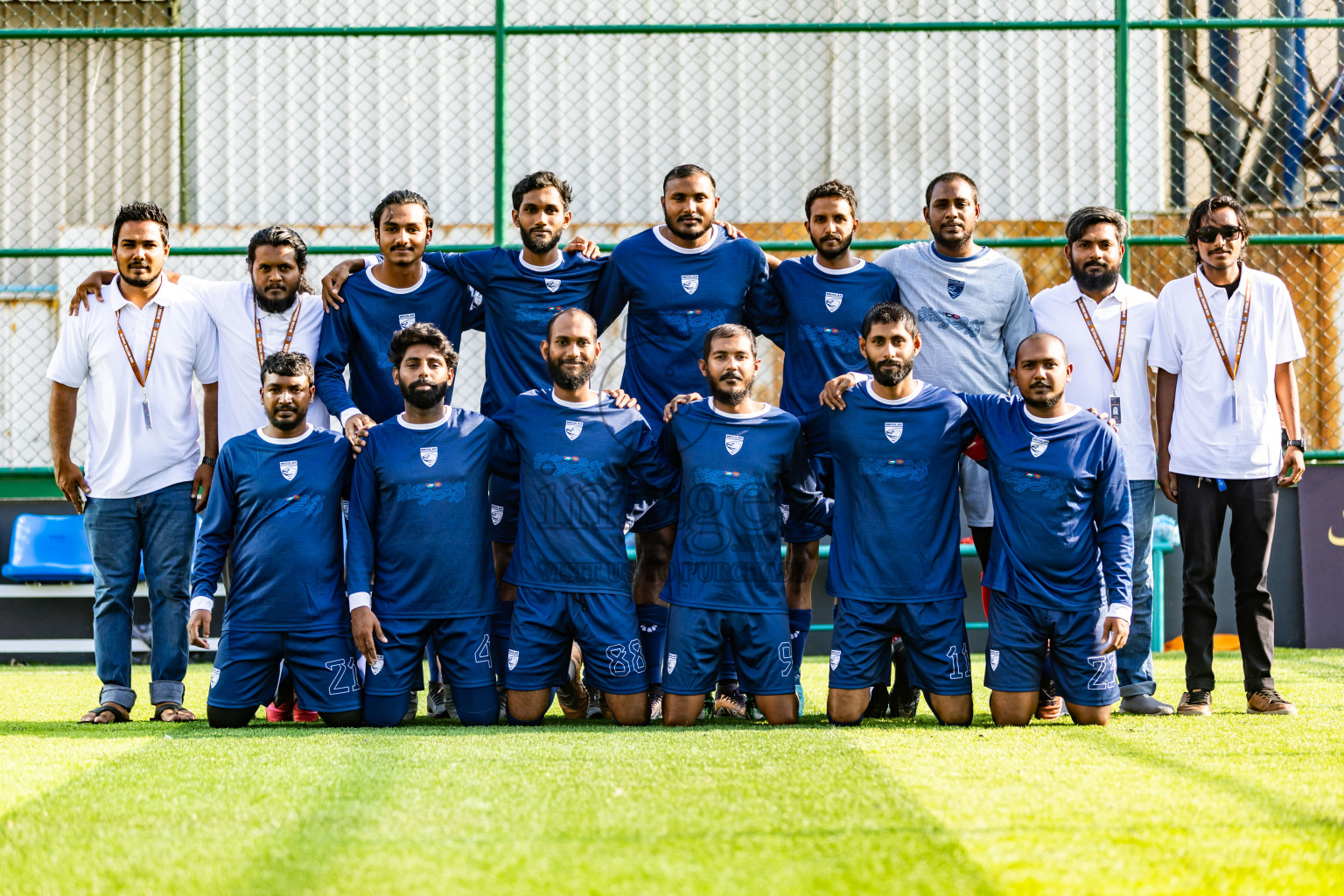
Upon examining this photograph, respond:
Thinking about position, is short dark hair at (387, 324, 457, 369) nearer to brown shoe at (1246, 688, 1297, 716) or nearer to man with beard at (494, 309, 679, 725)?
man with beard at (494, 309, 679, 725)

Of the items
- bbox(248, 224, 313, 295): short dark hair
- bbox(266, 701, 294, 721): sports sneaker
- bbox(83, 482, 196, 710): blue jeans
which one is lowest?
bbox(266, 701, 294, 721): sports sneaker

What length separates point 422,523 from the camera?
176 inches

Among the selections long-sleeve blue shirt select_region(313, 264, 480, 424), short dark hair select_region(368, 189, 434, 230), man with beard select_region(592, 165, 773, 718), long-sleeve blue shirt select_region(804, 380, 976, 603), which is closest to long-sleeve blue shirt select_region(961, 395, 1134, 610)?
long-sleeve blue shirt select_region(804, 380, 976, 603)

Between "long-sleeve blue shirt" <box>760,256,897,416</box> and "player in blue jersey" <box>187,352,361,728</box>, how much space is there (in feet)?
5.83

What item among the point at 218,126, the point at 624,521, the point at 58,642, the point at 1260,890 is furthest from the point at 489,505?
the point at 218,126

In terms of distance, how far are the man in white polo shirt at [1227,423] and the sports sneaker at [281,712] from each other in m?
3.49

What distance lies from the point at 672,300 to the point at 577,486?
2.87 ft

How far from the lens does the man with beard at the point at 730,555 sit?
4379 mm

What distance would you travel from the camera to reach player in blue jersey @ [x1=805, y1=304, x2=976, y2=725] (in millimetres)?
4391

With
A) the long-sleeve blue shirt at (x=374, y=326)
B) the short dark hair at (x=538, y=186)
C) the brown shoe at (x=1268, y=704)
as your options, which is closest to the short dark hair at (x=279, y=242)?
the long-sleeve blue shirt at (x=374, y=326)

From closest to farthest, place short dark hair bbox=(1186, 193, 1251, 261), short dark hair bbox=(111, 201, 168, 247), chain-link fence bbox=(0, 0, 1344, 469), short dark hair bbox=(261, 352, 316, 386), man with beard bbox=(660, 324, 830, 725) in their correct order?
man with beard bbox=(660, 324, 830, 725) < short dark hair bbox=(261, 352, 316, 386) < short dark hair bbox=(1186, 193, 1251, 261) < short dark hair bbox=(111, 201, 168, 247) < chain-link fence bbox=(0, 0, 1344, 469)

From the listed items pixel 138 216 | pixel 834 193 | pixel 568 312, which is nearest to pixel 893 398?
pixel 834 193

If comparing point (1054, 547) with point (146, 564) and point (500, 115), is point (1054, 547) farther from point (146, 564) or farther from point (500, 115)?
point (500, 115)

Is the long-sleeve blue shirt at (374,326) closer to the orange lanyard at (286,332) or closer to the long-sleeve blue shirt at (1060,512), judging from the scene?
the orange lanyard at (286,332)
